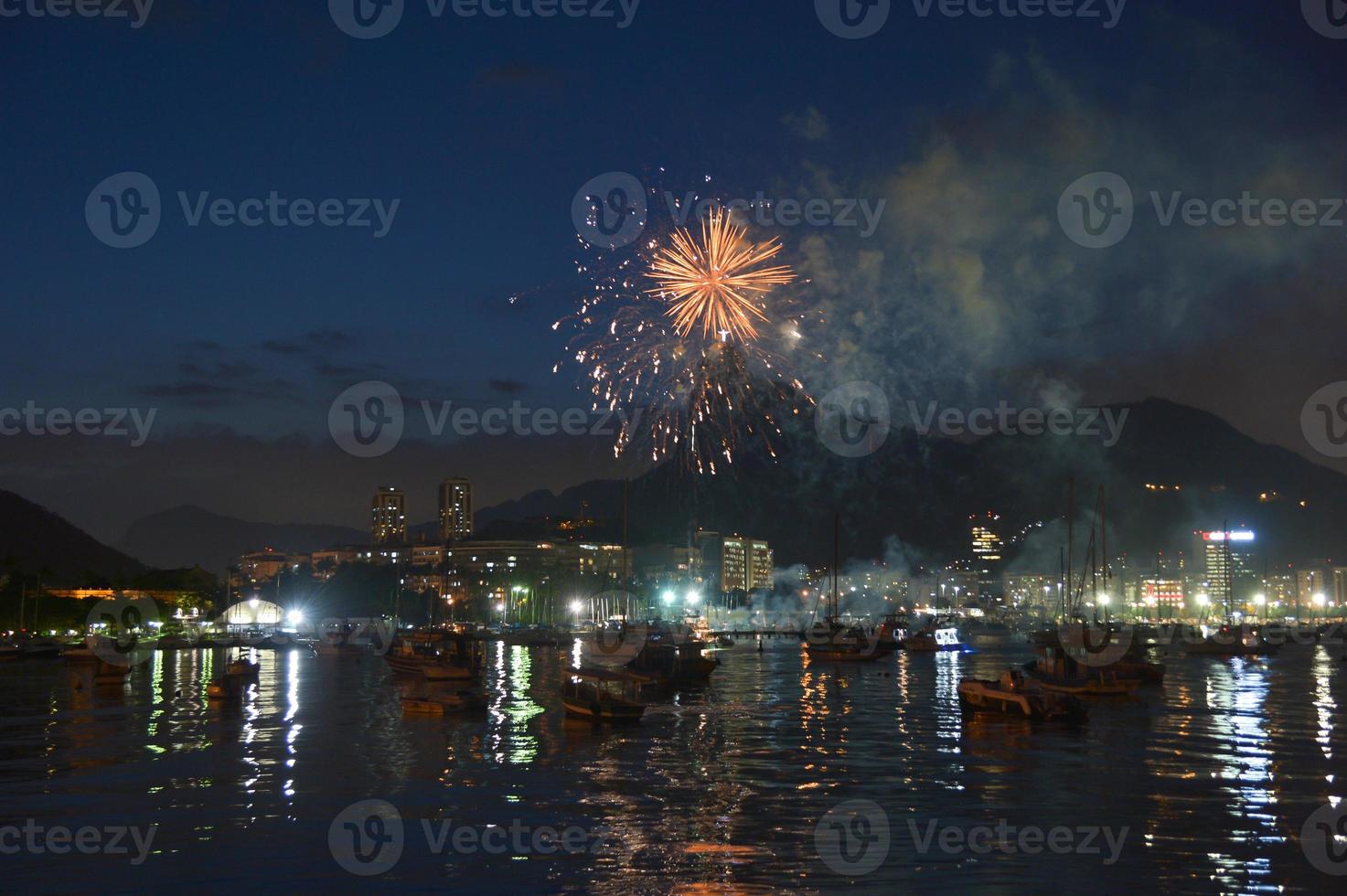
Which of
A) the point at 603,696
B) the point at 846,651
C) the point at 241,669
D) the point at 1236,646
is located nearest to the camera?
the point at 603,696

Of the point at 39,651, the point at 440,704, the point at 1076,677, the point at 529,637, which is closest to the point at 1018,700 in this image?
the point at 1076,677

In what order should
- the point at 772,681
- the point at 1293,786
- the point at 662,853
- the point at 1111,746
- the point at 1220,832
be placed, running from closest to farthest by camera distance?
the point at 662,853 < the point at 1220,832 < the point at 1293,786 < the point at 1111,746 < the point at 772,681

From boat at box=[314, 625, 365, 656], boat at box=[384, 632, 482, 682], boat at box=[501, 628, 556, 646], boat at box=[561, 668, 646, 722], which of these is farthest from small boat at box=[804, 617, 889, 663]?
boat at box=[561, 668, 646, 722]

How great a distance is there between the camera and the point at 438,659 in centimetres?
6488

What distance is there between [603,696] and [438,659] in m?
27.3

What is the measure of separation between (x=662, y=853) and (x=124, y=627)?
371 ft

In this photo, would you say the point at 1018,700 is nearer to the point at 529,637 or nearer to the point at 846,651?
the point at 846,651

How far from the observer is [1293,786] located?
2714 centimetres

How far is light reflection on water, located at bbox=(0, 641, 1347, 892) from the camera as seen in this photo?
1928cm

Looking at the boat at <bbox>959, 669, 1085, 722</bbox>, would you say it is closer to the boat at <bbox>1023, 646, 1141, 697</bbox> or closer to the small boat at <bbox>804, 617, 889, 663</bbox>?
the boat at <bbox>1023, 646, 1141, 697</bbox>

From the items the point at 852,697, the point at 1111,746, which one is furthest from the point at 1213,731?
the point at 852,697

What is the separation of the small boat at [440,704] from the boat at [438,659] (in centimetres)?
1588

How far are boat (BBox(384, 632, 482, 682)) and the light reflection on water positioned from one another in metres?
8.06

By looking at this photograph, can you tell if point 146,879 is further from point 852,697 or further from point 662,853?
point 852,697
